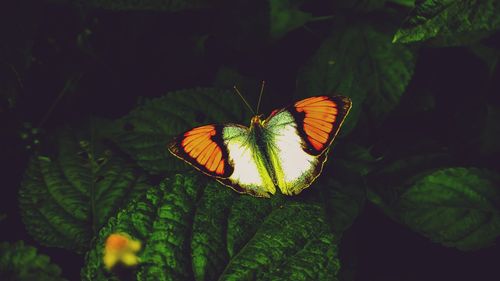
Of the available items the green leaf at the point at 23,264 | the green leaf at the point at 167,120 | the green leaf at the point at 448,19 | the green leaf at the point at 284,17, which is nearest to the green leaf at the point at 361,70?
the green leaf at the point at 284,17

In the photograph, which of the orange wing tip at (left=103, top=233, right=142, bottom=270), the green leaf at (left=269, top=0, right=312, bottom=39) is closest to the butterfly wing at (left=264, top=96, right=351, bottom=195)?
the orange wing tip at (left=103, top=233, right=142, bottom=270)

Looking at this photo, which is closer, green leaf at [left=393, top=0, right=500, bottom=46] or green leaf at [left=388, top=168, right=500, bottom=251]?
green leaf at [left=393, top=0, right=500, bottom=46]

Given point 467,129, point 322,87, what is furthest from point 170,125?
point 467,129

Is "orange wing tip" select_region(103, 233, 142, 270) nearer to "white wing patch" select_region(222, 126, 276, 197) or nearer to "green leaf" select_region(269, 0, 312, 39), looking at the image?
"white wing patch" select_region(222, 126, 276, 197)

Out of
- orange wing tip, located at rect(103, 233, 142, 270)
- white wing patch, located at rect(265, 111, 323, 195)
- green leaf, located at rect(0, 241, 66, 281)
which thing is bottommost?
green leaf, located at rect(0, 241, 66, 281)

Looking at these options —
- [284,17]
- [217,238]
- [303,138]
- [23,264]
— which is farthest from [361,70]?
[23,264]
